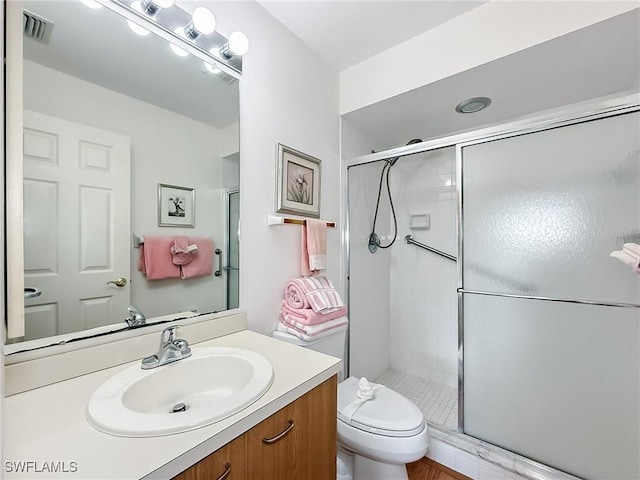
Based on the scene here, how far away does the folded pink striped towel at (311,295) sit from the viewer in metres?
1.40

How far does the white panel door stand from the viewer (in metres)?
0.81

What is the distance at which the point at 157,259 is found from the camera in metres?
1.07

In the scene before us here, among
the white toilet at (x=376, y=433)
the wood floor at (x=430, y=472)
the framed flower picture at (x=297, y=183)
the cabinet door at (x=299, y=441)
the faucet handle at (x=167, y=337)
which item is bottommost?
the wood floor at (x=430, y=472)

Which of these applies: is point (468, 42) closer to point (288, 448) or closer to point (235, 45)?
point (235, 45)

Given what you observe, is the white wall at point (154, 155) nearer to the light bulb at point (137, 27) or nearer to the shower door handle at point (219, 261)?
the shower door handle at point (219, 261)

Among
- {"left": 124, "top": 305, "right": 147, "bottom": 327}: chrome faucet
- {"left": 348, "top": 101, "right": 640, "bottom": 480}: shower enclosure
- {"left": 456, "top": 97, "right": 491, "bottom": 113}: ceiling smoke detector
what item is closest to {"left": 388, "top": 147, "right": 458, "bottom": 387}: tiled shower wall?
{"left": 456, "top": 97, "right": 491, "bottom": 113}: ceiling smoke detector

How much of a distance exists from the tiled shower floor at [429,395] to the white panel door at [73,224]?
182cm

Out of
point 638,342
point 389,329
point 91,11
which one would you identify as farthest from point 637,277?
point 91,11

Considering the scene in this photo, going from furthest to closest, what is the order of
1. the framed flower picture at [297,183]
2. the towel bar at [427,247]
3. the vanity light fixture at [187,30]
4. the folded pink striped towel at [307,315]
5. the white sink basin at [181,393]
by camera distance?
the towel bar at [427,247], the framed flower picture at [297,183], the folded pink striped towel at [307,315], the vanity light fixture at [187,30], the white sink basin at [181,393]

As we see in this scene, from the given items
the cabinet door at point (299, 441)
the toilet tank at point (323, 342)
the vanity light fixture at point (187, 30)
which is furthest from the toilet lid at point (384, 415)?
the vanity light fixture at point (187, 30)


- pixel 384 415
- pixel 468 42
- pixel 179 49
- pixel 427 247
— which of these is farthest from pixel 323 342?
pixel 468 42

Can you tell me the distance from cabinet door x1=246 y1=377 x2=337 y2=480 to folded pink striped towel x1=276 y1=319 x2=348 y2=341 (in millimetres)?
413

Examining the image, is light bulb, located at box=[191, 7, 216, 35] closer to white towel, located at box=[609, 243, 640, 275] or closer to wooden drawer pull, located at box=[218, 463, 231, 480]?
wooden drawer pull, located at box=[218, 463, 231, 480]
